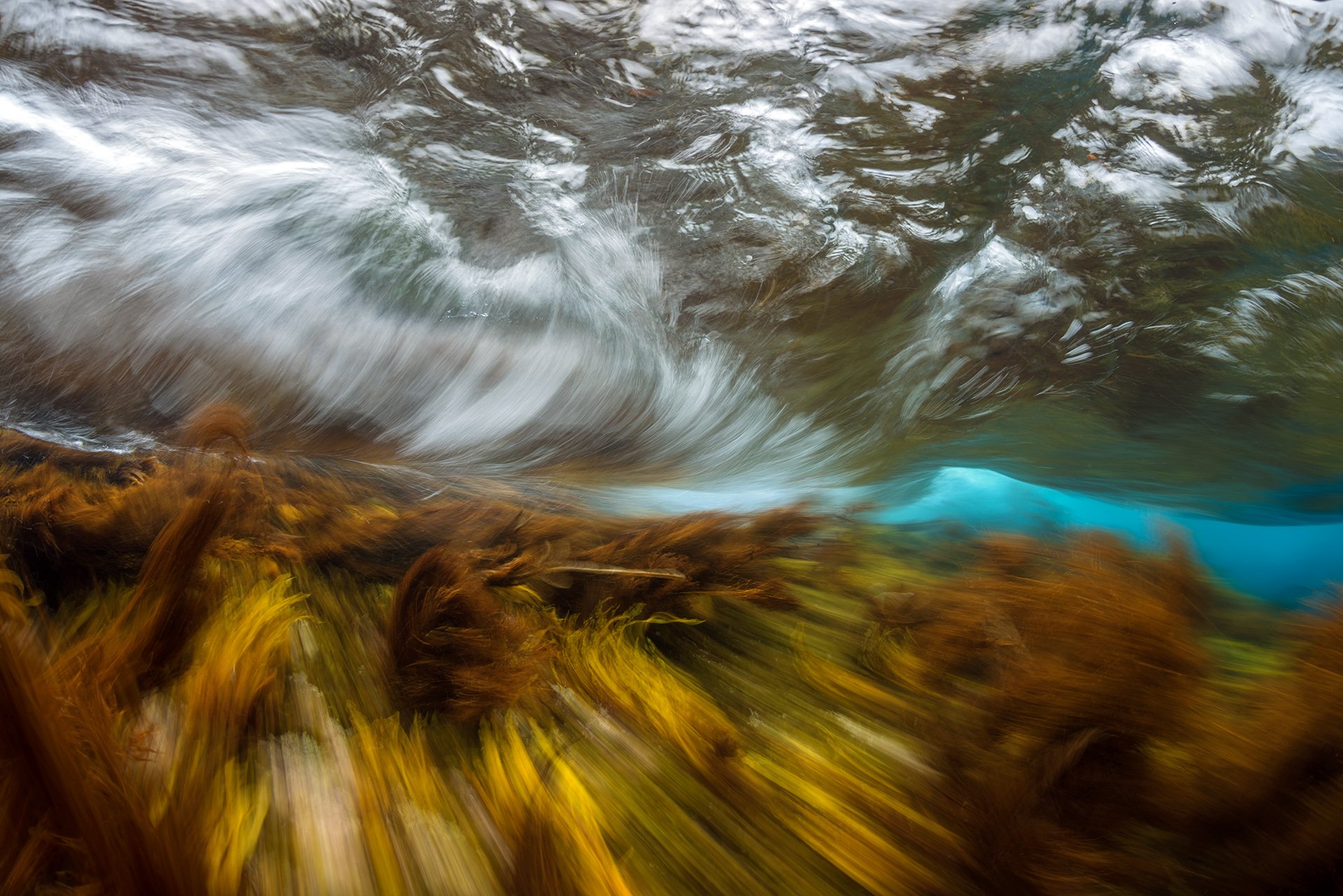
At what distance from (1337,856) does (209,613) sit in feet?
3.89

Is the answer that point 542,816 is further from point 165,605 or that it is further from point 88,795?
point 165,605

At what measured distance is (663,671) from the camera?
93 cm

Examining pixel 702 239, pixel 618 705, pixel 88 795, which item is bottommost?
pixel 88 795

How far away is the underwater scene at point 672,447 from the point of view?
2.42 feet

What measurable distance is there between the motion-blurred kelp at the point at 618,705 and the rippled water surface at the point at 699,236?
23 cm

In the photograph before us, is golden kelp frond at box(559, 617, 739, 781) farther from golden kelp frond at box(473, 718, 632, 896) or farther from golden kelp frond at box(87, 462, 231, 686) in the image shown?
golden kelp frond at box(87, 462, 231, 686)

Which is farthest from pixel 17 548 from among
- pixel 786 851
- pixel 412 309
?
pixel 786 851

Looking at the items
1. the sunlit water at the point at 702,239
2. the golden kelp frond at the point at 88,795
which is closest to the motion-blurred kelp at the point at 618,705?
the golden kelp frond at the point at 88,795

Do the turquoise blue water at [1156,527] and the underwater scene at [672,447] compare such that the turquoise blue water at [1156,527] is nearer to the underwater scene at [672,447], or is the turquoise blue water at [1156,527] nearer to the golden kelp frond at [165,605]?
the underwater scene at [672,447]

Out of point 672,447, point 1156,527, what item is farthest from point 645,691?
point 1156,527

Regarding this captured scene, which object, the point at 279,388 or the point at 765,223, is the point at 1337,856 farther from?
the point at 279,388

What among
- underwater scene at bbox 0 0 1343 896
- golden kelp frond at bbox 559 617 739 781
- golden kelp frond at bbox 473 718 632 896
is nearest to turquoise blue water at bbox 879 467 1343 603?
underwater scene at bbox 0 0 1343 896

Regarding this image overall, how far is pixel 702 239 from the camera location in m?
1.37

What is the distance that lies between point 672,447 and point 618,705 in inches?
20.6
